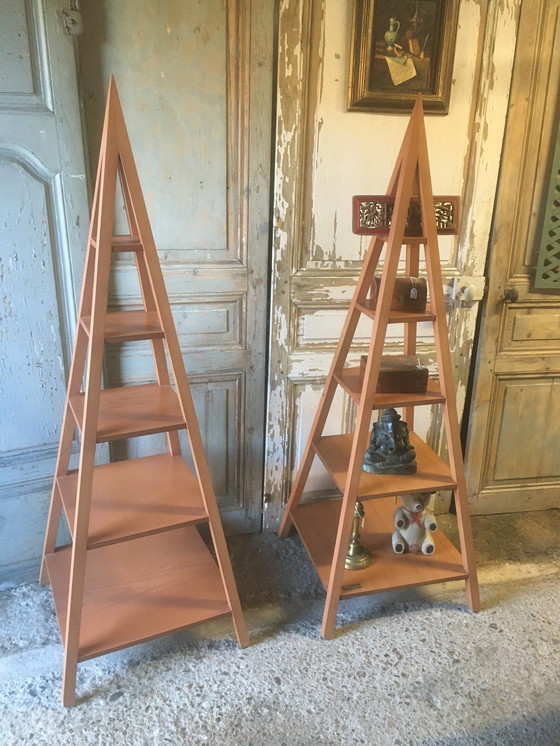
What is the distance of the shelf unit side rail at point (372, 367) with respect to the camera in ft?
5.63

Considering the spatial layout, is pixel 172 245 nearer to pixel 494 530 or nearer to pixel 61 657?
pixel 61 657

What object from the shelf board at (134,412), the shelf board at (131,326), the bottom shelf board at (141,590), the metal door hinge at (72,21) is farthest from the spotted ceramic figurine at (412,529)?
the metal door hinge at (72,21)

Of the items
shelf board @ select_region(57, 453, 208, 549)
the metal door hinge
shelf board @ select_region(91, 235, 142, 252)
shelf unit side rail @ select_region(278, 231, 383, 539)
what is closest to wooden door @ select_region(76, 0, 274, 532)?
the metal door hinge

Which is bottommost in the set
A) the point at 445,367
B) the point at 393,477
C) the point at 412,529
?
the point at 412,529

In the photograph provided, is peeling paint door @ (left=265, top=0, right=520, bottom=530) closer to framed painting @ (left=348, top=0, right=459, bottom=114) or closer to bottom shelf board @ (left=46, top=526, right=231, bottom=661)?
framed painting @ (left=348, top=0, right=459, bottom=114)

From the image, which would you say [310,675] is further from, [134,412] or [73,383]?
[73,383]

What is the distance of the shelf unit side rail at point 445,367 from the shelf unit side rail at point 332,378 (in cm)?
19

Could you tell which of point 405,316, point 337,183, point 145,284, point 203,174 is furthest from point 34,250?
point 405,316

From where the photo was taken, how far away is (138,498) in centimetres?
179

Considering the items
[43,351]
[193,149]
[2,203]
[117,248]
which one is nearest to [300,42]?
[193,149]

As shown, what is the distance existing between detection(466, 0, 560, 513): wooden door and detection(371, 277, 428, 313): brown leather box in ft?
2.24

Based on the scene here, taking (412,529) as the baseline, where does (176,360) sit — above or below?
above

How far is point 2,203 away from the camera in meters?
1.85

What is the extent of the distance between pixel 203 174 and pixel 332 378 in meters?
0.86
